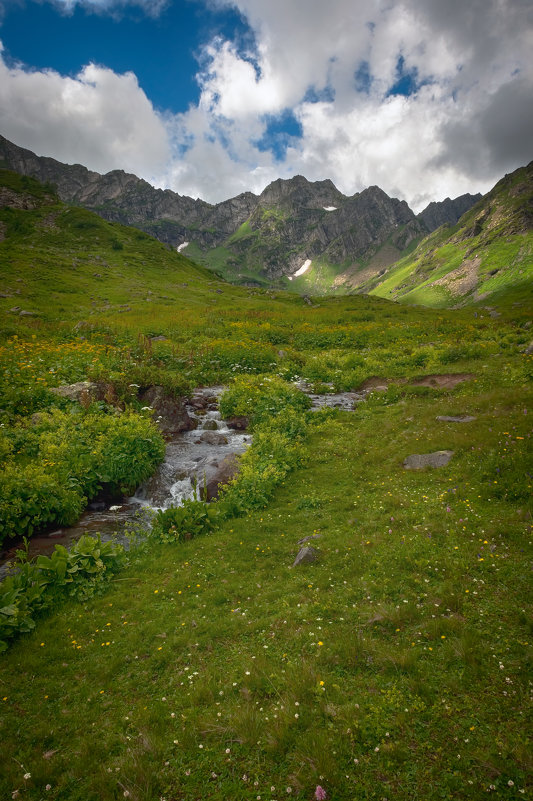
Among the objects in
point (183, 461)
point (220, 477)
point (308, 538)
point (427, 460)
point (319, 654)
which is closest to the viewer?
point (319, 654)

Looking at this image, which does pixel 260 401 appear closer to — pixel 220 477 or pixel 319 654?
pixel 220 477

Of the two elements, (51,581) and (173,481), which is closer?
(51,581)

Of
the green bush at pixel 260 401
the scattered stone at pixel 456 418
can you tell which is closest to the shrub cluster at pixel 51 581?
the green bush at pixel 260 401

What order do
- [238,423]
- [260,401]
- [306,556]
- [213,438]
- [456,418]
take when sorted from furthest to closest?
[260,401] → [238,423] → [213,438] → [456,418] → [306,556]

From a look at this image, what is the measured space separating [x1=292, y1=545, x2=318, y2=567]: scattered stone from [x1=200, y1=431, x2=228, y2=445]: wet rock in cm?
1073

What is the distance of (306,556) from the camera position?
388 inches

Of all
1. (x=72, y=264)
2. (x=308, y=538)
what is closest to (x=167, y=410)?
(x=308, y=538)

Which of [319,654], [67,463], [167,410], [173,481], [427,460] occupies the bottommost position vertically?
[319,654]

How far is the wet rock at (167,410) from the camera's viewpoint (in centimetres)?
2133

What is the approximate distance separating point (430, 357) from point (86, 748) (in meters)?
30.2

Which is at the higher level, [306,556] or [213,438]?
[213,438]

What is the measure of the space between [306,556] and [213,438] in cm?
1138

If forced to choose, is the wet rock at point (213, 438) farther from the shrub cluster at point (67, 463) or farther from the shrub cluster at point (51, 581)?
the shrub cluster at point (51, 581)

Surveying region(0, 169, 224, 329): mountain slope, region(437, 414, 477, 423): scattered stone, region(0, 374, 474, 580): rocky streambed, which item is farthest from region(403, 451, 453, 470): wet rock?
region(0, 169, 224, 329): mountain slope
